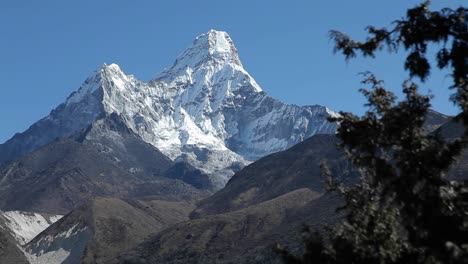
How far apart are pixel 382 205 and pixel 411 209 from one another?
170 centimetres

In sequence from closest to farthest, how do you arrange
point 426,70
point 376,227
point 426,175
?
point 426,175, point 426,70, point 376,227

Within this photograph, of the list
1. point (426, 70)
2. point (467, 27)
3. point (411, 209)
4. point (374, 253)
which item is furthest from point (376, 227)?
point (467, 27)

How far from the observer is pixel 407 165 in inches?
872

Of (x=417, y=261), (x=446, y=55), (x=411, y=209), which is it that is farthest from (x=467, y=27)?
(x=417, y=261)

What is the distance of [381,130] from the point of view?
23.1m

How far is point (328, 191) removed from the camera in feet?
86.8

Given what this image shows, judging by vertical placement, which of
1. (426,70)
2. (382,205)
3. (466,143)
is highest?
(426,70)

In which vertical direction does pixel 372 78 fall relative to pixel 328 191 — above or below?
above

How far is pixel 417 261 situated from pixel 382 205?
1947mm

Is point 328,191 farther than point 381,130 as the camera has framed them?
Yes

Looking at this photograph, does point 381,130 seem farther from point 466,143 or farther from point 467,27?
point 467,27

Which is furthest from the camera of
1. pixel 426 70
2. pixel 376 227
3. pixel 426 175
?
pixel 376 227

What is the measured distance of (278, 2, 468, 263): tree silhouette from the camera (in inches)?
850

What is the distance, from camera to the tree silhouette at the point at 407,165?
21.6 meters
